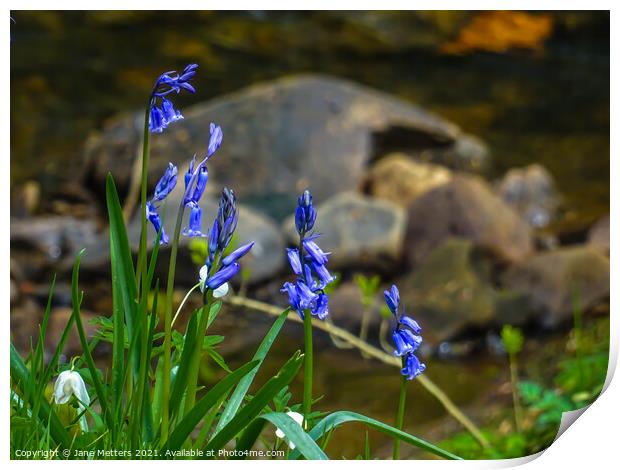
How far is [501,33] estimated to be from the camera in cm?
370

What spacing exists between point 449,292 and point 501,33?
1.27m

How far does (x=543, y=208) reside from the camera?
4.09 m

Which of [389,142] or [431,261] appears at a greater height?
[389,142]

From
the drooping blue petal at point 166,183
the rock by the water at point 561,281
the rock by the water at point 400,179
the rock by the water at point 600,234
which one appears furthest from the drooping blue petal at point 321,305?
the rock by the water at point 400,179

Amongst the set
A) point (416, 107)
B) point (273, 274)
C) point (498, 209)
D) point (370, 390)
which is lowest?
point (370, 390)

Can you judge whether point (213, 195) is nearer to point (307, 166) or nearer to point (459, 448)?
point (307, 166)

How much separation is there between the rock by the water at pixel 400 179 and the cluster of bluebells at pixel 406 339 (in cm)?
292

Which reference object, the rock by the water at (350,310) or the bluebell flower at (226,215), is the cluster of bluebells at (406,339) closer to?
the bluebell flower at (226,215)

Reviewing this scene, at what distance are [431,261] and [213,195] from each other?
3.06 ft

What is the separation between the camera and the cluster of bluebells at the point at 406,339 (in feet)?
3.32

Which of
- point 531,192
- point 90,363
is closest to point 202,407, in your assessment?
point 90,363

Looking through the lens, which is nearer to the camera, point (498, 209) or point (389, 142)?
point (498, 209)

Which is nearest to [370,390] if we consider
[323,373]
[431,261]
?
[323,373]

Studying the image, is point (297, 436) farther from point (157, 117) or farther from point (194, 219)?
point (157, 117)
